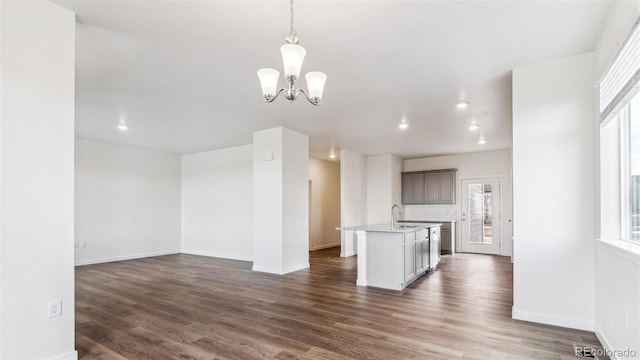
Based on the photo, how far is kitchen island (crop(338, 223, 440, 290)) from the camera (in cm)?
484

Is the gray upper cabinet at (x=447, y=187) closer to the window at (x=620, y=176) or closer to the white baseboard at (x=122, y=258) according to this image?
the window at (x=620, y=176)

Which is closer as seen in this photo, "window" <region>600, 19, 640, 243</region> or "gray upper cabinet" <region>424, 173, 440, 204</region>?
"window" <region>600, 19, 640, 243</region>

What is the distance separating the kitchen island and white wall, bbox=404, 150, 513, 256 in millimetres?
3978

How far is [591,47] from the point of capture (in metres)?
3.02

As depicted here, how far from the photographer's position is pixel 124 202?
25.2ft

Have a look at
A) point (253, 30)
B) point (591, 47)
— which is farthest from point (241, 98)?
point (591, 47)

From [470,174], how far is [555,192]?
19.0 ft

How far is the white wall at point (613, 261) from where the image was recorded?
2.10 meters

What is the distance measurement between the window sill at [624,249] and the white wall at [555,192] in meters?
0.43

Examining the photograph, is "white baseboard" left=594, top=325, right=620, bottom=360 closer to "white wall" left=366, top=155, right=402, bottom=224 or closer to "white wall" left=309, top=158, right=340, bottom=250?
"white wall" left=366, top=155, right=402, bottom=224

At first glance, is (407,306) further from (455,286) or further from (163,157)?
(163,157)

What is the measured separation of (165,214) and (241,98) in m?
5.43

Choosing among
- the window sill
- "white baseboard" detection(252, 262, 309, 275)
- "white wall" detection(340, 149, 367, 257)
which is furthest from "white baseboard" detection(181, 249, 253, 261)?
the window sill
